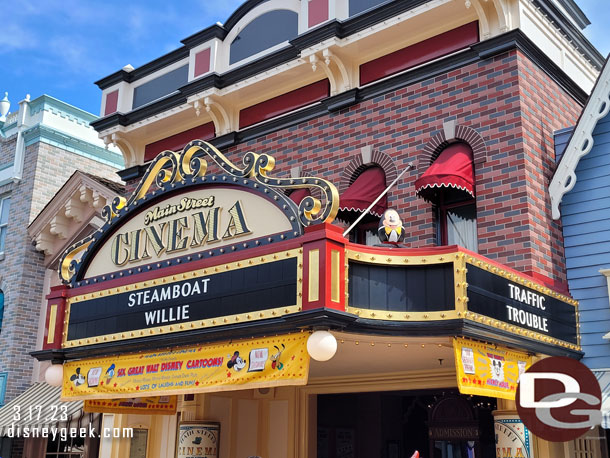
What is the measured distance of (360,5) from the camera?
14.1 meters

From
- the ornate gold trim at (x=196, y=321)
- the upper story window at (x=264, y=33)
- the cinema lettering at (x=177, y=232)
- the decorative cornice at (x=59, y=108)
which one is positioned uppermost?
the decorative cornice at (x=59, y=108)

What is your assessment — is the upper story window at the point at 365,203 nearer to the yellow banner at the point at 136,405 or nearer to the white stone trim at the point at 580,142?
the white stone trim at the point at 580,142

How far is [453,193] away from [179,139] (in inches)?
294

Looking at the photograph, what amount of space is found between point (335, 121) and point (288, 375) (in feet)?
21.3

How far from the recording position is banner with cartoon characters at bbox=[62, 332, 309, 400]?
942 centimetres

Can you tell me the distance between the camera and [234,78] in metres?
15.7

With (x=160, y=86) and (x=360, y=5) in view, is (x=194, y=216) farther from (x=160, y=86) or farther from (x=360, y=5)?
(x=160, y=86)

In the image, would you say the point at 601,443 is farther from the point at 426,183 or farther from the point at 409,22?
the point at 409,22

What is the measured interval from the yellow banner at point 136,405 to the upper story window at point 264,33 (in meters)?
7.56

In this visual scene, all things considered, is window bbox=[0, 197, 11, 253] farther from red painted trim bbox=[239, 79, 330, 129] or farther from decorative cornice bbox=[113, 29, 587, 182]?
red painted trim bbox=[239, 79, 330, 129]

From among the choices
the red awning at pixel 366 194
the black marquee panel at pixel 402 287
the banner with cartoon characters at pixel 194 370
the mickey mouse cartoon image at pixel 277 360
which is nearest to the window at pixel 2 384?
the banner with cartoon characters at pixel 194 370

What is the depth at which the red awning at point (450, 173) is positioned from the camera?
1167 cm

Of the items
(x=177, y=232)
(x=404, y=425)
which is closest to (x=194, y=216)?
(x=177, y=232)

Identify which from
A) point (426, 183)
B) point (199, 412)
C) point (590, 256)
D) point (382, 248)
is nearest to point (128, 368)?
point (199, 412)
